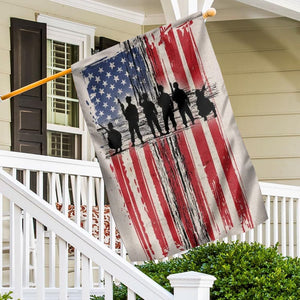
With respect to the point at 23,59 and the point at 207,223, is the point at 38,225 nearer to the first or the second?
the point at 207,223

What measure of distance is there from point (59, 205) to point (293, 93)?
2784 mm

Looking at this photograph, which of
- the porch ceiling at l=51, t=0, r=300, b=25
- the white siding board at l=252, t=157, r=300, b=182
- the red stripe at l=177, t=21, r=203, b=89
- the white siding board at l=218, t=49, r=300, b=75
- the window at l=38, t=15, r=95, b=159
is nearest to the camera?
the red stripe at l=177, t=21, r=203, b=89

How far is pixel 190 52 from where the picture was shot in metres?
4.25

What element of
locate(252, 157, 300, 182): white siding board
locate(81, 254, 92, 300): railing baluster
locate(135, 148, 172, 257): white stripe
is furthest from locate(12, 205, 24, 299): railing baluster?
locate(252, 157, 300, 182): white siding board

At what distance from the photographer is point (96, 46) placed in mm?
7742

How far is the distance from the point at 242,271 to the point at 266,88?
3.96 meters

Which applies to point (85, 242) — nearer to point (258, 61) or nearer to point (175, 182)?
point (175, 182)

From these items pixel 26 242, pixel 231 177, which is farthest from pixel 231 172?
pixel 26 242

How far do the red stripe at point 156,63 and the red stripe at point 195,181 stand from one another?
0.30m

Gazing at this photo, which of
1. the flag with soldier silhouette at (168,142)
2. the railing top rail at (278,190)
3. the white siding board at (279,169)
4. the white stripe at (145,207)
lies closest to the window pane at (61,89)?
the white siding board at (279,169)

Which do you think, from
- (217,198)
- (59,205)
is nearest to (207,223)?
(217,198)

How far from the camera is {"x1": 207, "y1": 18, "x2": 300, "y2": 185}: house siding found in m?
7.85

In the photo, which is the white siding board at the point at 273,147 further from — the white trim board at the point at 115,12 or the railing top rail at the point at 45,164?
the railing top rail at the point at 45,164

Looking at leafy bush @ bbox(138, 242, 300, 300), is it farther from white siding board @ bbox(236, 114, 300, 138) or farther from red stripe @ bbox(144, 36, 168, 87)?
white siding board @ bbox(236, 114, 300, 138)
